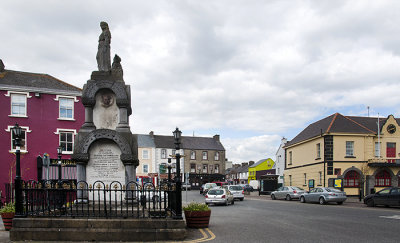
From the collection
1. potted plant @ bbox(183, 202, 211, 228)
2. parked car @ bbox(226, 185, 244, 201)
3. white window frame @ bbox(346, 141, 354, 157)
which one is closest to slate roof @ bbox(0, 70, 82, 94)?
parked car @ bbox(226, 185, 244, 201)

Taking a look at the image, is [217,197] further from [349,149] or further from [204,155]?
[204,155]

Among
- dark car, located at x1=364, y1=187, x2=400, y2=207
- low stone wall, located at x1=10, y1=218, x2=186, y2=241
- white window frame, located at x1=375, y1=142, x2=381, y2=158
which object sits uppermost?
white window frame, located at x1=375, y1=142, x2=381, y2=158

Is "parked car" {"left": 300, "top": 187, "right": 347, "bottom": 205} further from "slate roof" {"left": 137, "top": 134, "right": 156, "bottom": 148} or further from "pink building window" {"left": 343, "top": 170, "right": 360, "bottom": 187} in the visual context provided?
"slate roof" {"left": 137, "top": 134, "right": 156, "bottom": 148}

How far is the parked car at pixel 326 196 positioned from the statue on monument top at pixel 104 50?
21514 millimetres

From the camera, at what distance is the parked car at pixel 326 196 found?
27.9 m

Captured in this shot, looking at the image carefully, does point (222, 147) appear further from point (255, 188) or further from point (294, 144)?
point (294, 144)

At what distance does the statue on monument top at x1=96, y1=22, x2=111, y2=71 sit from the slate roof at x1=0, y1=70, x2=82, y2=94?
1816cm

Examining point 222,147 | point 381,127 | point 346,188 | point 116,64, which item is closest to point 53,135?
point 116,64

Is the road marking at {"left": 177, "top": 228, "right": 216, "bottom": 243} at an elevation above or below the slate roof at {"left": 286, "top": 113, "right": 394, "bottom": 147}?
below

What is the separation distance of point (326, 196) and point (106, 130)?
2147 centimetres

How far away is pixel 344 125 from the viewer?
38625 mm

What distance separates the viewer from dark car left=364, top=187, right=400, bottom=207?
23562 millimetres

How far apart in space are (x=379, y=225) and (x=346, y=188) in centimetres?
2418

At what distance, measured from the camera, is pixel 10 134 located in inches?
1117
